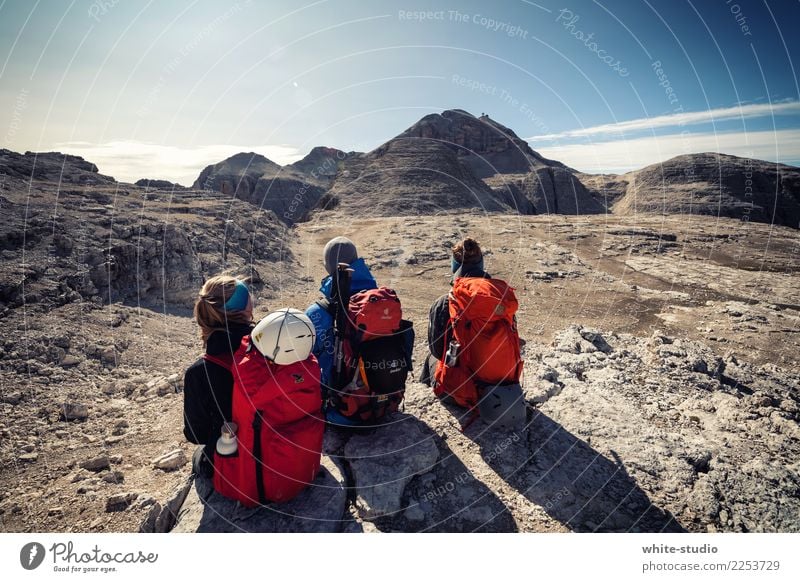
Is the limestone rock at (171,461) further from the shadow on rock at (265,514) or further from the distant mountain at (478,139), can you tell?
the distant mountain at (478,139)

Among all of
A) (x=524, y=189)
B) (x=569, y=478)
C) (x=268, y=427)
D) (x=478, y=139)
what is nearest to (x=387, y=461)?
(x=268, y=427)

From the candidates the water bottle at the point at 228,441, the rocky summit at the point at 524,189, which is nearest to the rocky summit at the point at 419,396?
the water bottle at the point at 228,441

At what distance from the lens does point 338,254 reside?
151 inches

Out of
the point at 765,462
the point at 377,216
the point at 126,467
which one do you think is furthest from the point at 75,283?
the point at 377,216

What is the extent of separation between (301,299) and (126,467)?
8.47 meters

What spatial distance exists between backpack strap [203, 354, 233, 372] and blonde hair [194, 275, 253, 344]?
14cm

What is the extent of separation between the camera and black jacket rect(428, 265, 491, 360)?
3.98 meters

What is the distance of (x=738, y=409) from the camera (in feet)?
13.4

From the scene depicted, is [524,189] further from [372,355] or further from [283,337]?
[283,337]

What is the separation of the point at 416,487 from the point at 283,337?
6.06 ft

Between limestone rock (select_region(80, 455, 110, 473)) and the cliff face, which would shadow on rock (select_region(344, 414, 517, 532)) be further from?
the cliff face

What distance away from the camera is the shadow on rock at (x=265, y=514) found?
2691mm

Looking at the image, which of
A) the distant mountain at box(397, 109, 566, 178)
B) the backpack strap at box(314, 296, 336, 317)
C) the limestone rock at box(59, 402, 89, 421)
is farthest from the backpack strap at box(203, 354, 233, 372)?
the distant mountain at box(397, 109, 566, 178)
